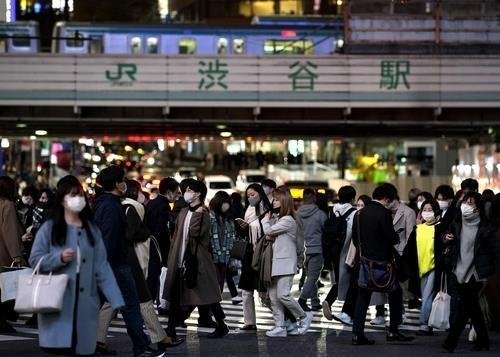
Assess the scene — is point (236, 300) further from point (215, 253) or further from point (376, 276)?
point (376, 276)

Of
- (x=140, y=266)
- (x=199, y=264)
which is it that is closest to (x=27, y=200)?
(x=199, y=264)

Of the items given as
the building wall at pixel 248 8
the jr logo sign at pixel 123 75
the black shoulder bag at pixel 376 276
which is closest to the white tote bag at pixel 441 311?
the black shoulder bag at pixel 376 276

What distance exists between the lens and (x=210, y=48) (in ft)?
166

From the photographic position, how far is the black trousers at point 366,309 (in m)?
13.4

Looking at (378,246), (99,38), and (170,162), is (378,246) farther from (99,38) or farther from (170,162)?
(170,162)

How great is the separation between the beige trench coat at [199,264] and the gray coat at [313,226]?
14.8ft

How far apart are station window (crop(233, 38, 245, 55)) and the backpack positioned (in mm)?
33414

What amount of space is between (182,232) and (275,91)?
23.8 meters

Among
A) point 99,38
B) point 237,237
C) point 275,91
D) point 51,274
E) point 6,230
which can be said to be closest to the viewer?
point 51,274

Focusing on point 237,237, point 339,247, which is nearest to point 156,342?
point 339,247

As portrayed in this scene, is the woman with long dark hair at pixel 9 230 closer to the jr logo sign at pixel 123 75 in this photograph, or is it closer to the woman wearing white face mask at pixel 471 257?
the woman wearing white face mask at pixel 471 257

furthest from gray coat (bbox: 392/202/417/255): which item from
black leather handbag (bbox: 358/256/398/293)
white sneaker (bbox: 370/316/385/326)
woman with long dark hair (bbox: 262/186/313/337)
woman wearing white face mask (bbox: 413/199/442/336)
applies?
black leather handbag (bbox: 358/256/398/293)

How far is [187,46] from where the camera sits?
5056 centimetres

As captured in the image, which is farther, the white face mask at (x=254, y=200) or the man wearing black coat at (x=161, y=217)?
the man wearing black coat at (x=161, y=217)
